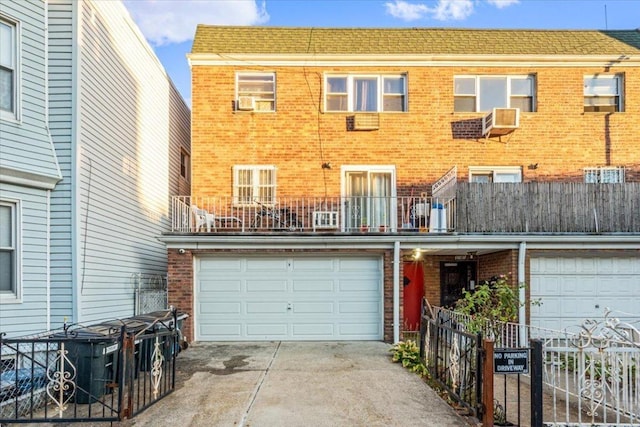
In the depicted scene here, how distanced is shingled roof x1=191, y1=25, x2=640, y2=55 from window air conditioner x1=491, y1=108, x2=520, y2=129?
200 centimetres

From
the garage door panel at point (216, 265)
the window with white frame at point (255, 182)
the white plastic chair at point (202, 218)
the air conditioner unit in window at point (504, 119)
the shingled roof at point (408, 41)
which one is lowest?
the garage door panel at point (216, 265)

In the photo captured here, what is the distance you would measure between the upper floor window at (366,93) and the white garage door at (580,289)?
591 centimetres

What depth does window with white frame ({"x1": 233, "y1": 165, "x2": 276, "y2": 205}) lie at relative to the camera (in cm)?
1275

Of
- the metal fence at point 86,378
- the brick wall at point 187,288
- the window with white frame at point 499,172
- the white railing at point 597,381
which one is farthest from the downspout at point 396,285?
the metal fence at point 86,378

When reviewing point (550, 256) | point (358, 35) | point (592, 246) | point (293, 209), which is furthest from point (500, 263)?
point (358, 35)

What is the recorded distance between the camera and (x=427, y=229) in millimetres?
11250

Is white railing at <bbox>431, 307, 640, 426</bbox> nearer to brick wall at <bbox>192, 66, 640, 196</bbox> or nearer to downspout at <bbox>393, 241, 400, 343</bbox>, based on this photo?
downspout at <bbox>393, 241, 400, 343</bbox>

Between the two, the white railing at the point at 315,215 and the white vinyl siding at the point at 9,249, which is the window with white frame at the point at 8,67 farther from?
the white railing at the point at 315,215

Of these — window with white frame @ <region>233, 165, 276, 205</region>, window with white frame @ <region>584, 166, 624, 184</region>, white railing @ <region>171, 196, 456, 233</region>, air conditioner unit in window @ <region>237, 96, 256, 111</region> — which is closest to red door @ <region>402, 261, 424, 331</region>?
white railing @ <region>171, 196, 456, 233</region>

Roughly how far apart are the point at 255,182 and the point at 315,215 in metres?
2.36

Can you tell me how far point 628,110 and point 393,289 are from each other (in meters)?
8.95

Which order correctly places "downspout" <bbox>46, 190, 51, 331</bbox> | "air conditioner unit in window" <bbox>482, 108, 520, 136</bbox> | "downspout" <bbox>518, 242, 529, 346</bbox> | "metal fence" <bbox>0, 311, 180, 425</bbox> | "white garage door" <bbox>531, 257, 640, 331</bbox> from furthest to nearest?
1. "air conditioner unit in window" <bbox>482, 108, 520, 136</bbox>
2. "white garage door" <bbox>531, 257, 640, 331</bbox>
3. "downspout" <bbox>518, 242, 529, 346</bbox>
4. "downspout" <bbox>46, 190, 51, 331</bbox>
5. "metal fence" <bbox>0, 311, 180, 425</bbox>

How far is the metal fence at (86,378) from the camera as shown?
5.64 metres

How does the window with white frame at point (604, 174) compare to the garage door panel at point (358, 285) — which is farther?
the window with white frame at point (604, 174)
